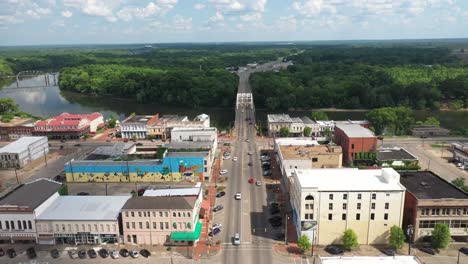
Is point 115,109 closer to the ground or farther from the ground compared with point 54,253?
closer to the ground

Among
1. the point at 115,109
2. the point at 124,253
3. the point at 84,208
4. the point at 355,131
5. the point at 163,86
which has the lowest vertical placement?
the point at 115,109

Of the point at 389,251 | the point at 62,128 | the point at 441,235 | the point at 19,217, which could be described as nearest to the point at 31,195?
the point at 19,217

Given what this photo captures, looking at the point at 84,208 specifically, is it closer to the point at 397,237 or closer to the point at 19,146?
the point at 397,237

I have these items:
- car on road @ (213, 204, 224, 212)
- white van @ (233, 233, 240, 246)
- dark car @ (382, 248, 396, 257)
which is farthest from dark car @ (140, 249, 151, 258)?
dark car @ (382, 248, 396, 257)

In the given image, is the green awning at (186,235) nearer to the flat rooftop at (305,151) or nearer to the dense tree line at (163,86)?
the flat rooftop at (305,151)

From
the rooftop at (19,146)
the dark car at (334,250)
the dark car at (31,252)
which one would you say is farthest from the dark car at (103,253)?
the rooftop at (19,146)

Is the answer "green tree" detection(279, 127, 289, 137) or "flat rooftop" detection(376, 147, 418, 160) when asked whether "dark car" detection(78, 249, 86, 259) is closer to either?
"flat rooftop" detection(376, 147, 418, 160)
